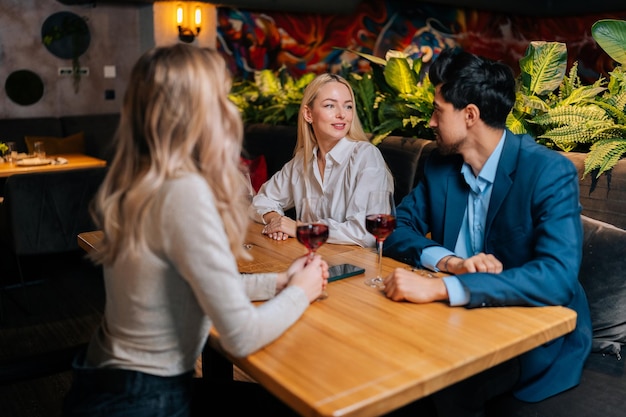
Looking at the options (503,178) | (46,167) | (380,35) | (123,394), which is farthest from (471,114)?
(380,35)

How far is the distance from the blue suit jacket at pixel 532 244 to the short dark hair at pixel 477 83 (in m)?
0.12

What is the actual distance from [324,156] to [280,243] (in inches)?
32.9

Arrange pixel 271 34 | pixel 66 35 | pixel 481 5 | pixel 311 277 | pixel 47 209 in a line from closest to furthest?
pixel 311 277, pixel 47 209, pixel 66 35, pixel 271 34, pixel 481 5

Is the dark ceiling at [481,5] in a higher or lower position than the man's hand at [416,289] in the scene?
higher

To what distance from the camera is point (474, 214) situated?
2053 mm

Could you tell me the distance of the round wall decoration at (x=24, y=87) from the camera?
277 inches

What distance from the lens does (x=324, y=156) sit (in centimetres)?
299

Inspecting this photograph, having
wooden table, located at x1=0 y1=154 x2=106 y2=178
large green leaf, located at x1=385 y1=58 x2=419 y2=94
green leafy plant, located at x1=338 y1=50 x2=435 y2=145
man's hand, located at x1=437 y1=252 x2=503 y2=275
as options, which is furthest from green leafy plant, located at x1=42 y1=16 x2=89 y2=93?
man's hand, located at x1=437 y1=252 x2=503 y2=275

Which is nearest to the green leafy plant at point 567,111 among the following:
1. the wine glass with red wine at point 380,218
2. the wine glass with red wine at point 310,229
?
the wine glass with red wine at point 380,218

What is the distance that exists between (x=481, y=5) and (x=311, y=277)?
31.5 feet

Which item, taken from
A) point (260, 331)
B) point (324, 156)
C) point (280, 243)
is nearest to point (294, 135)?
point (324, 156)

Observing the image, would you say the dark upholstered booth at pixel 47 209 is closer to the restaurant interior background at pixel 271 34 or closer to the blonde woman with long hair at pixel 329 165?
the blonde woman with long hair at pixel 329 165

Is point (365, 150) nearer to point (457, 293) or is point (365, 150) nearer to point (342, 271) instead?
point (342, 271)

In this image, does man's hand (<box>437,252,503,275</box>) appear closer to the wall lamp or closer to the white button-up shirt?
the white button-up shirt
